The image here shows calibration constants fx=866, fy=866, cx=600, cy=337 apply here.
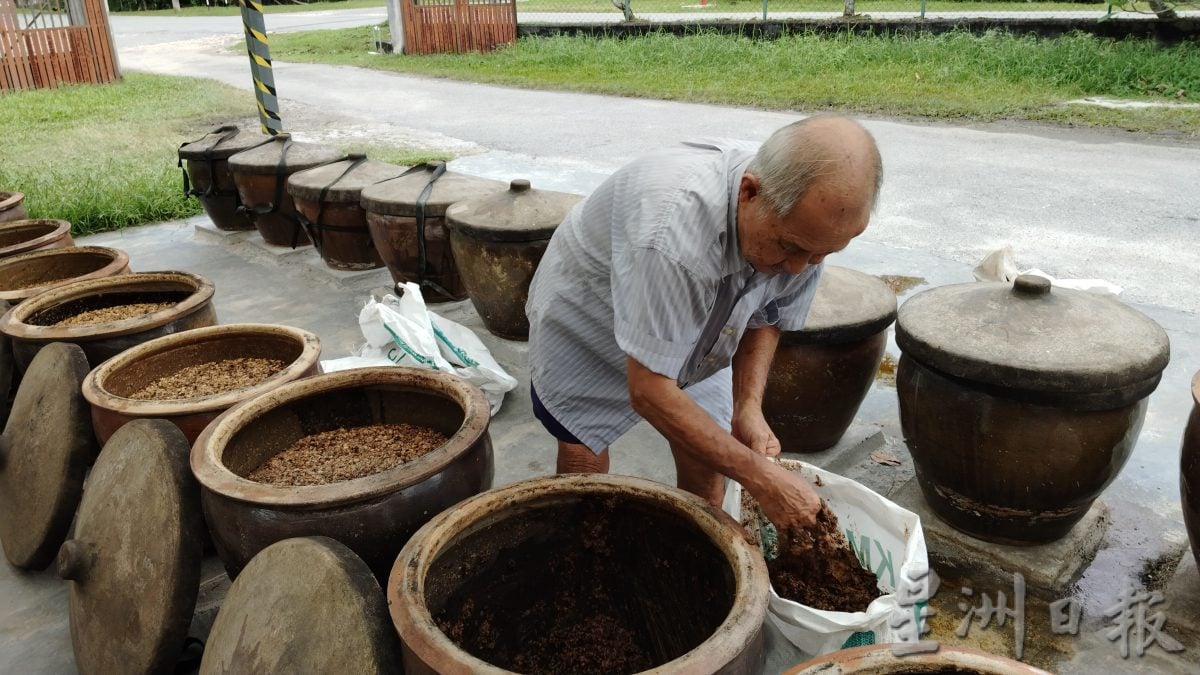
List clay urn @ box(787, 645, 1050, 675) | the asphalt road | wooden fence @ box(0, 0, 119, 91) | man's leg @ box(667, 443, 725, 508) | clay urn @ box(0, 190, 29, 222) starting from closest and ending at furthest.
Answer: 1. clay urn @ box(787, 645, 1050, 675)
2. man's leg @ box(667, 443, 725, 508)
3. clay urn @ box(0, 190, 29, 222)
4. the asphalt road
5. wooden fence @ box(0, 0, 119, 91)

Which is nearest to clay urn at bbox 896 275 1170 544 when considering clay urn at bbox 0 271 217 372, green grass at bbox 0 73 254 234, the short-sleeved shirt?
the short-sleeved shirt

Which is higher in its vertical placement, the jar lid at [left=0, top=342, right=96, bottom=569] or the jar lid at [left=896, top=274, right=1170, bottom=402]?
the jar lid at [left=896, top=274, right=1170, bottom=402]

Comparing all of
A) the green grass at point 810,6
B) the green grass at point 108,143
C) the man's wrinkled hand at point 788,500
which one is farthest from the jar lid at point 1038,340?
the green grass at point 810,6

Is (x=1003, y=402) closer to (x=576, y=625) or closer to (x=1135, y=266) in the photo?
(x=576, y=625)

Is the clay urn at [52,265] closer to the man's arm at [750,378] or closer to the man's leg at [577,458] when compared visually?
the man's leg at [577,458]

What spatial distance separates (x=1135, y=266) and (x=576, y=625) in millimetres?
4334

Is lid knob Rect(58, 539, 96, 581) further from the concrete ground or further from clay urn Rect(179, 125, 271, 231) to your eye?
clay urn Rect(179, 125, 271, 231)

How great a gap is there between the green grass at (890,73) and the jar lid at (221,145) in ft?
21.0

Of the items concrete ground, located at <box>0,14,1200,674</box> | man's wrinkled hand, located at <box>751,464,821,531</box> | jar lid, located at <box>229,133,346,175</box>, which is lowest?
concrete ground, located at <box>0,14,1200,674</box>

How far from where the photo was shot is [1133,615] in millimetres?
2512

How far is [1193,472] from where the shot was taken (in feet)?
7.68

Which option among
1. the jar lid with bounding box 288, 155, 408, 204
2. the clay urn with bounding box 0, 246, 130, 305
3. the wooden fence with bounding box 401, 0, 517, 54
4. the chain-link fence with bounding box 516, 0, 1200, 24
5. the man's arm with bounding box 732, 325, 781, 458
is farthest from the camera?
the wooden fence with bounding box 401, 0, 517, 54

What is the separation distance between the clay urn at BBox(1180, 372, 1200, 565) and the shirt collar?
136 cm

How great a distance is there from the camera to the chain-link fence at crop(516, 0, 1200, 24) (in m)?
14.9
